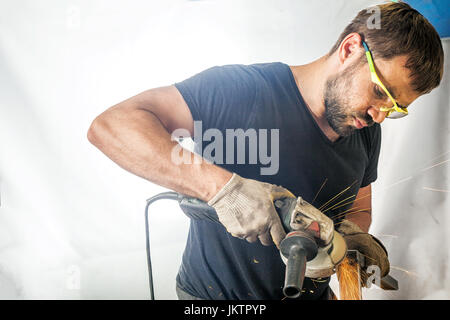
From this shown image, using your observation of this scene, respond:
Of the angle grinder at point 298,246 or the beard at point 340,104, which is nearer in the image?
the angle grinder at point 298,246

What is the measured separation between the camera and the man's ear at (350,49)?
50.4 inches

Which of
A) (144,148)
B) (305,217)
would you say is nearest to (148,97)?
(144,148)

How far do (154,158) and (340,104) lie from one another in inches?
22.2

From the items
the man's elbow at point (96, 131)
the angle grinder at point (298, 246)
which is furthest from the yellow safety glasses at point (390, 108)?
the man's elbow at point (96, 131)

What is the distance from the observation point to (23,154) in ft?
4.74

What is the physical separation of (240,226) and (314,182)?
0.32 meters

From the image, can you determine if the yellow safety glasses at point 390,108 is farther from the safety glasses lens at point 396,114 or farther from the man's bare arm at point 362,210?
the man's bare arm at point 362,210

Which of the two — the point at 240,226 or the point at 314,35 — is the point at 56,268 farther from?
the point at 314,35

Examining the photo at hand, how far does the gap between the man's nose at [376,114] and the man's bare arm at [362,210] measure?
211 millimetres

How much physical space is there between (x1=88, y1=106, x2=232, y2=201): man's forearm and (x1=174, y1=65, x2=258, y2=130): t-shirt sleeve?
121 mm

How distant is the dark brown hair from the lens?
125 centimetres

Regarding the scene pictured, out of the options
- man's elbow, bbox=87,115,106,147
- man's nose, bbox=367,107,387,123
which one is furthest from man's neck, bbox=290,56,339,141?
man's elbow, bbox=87,115,106,147

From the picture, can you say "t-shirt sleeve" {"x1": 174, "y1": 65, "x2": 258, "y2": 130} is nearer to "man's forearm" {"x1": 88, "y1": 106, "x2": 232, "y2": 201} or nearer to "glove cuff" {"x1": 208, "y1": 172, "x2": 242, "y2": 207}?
"man's forearm" {"x1": 88, "y1": 106, "x2": 232, "y2": 201}
